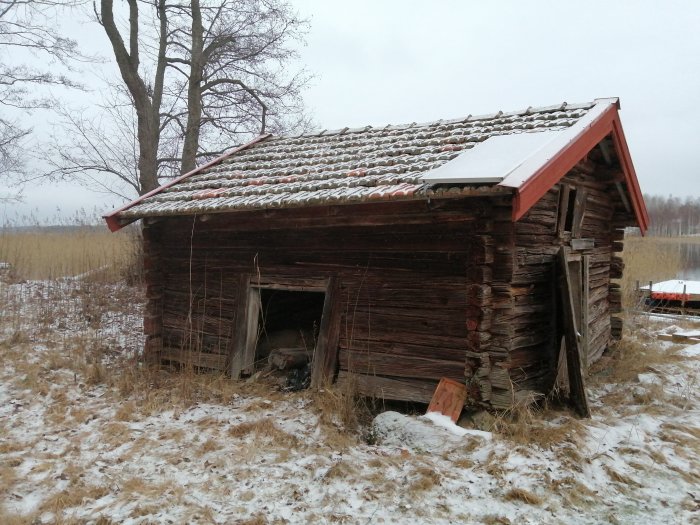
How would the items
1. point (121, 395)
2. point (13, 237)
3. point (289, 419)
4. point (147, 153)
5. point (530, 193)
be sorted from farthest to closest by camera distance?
1. point (13, 237)
2. point (147, 153)
3. point (121, 395)
4. point (289, 419)
5. point (530, 193)

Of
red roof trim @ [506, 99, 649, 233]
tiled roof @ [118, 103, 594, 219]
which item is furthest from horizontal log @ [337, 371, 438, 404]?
red roof trim @ [506, 99, 649, 233]

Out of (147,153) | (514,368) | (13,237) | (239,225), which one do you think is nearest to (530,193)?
(514,368)

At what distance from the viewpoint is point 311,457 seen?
14.8 feet

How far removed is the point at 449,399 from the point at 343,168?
10.00 ft

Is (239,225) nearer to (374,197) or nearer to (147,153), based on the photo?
(374,197)

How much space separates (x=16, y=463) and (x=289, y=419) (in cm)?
246

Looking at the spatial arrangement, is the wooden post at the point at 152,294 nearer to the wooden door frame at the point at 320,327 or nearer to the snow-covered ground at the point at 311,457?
Result: the snow-covered ground at the point at 311,457

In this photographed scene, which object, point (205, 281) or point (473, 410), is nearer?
point (473, 410)

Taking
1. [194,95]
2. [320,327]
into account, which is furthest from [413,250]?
[194,95]

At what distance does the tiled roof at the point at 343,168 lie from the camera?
17.6 feet

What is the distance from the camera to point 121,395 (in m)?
6.32

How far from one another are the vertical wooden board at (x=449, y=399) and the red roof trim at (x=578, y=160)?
1860 mm

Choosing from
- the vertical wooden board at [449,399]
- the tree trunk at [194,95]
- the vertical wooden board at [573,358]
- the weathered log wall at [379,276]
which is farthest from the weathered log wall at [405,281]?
the tree trunk at [194,95]

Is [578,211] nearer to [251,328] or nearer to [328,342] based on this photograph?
[328,342]
